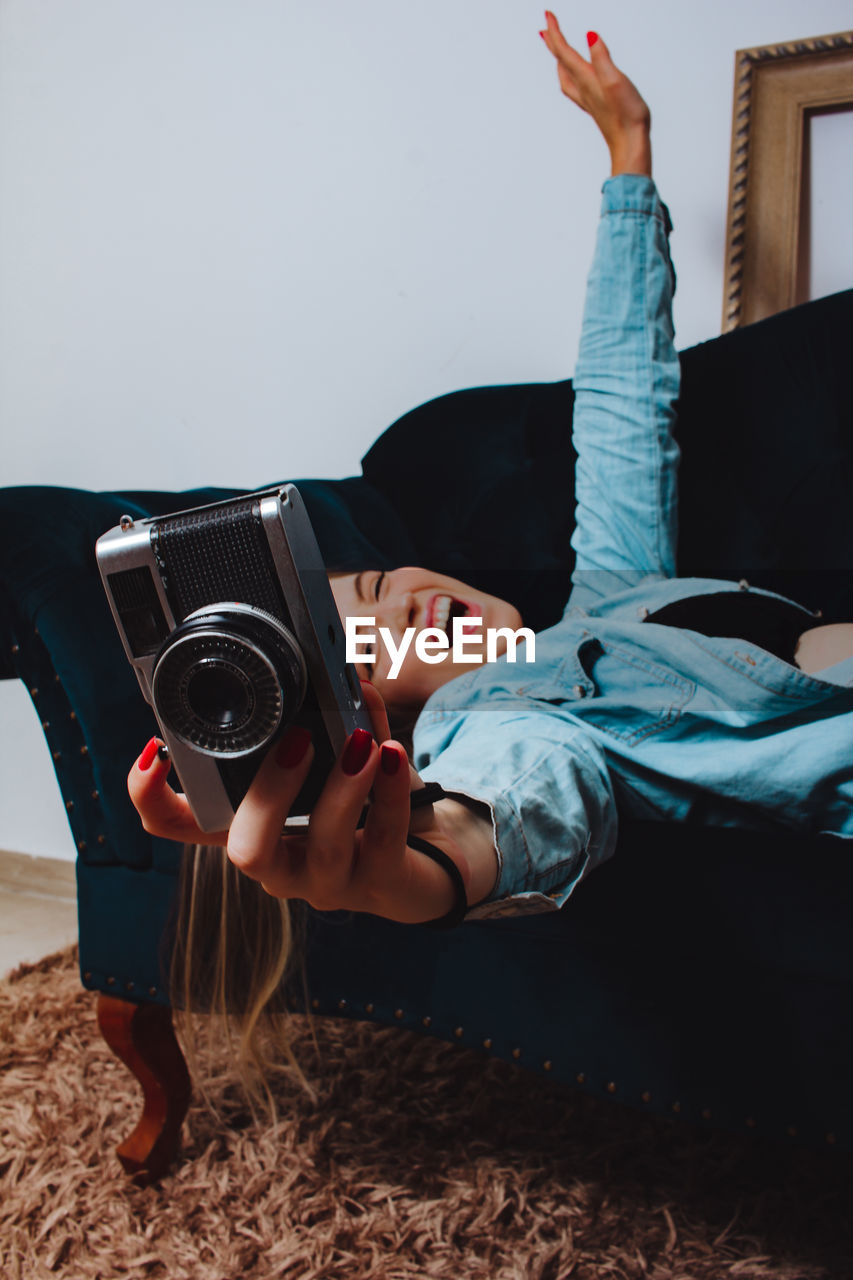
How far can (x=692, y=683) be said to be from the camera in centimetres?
87

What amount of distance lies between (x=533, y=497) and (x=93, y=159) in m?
1.28

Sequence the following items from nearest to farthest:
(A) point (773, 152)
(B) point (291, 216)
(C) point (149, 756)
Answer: (C) point (149, 756) < (A) point (773, 152) < (B) point (291, 216)

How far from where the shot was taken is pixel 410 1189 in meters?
0.88

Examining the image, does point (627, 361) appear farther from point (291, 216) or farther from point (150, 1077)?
point (150, 1077)

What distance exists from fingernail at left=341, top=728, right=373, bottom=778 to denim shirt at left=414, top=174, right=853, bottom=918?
0.45ft

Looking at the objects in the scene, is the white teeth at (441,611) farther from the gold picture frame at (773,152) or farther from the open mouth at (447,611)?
the gold picture frame at (773,152)

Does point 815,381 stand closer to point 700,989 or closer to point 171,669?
point 700,989

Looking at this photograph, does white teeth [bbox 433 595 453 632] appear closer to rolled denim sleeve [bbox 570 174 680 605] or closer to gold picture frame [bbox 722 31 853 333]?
rolled denim sleeve [bbox 570 174 680 605]

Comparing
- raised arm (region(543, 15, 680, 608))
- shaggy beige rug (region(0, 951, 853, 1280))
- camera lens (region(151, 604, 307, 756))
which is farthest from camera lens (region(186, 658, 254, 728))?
raised arm (region(543, 15, 680, 608))

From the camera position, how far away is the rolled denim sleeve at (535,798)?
58 cm

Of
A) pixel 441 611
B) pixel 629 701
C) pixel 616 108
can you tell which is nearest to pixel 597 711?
pixel 629 701

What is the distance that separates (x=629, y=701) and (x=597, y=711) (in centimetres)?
4

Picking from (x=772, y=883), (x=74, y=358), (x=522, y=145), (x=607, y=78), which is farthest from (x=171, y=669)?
(x=74, y=358)

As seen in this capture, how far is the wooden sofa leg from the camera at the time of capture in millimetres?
919
